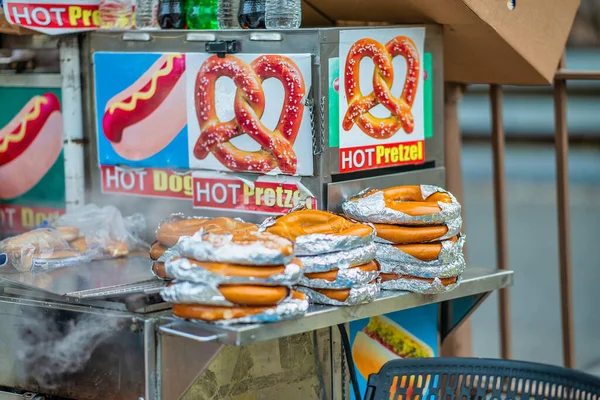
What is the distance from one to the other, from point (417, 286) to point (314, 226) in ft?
1.12

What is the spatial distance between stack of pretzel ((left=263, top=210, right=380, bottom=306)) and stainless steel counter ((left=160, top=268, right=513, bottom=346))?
0.14 ft

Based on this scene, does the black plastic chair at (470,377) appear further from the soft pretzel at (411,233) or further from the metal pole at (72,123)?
the metal pole at (72,123)

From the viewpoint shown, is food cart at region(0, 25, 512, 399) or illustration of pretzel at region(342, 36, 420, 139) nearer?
food cart at region(0, 25, 512, 399)

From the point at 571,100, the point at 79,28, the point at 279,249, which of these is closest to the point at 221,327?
the point at 279,249

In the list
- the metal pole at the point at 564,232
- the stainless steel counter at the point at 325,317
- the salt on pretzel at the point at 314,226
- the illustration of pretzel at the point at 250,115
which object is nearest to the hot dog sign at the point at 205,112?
the illustration of pretzel at the point at 250,115

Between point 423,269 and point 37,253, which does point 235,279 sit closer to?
point 423,269

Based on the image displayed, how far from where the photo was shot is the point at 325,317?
2.33 metres

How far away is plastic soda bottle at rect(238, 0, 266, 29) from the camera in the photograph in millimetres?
2807

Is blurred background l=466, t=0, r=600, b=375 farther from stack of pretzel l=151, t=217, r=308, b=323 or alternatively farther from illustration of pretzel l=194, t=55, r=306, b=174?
stack of pretzel l=151, t=217, r=308, b=323

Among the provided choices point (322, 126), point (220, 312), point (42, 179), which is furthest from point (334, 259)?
point (42, 179)

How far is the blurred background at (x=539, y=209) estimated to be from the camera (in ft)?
21.1

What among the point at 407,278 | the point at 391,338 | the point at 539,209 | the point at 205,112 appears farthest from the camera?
the point at 539,209

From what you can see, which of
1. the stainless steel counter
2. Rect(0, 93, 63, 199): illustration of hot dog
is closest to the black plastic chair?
the stainless steel counter

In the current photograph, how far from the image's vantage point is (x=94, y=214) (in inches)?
121
